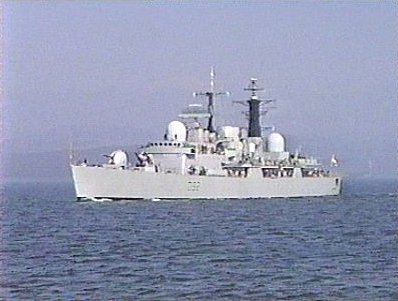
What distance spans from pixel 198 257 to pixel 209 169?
29118mm

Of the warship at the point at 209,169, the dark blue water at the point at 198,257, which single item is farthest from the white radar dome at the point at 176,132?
the dark blue water at the point at 198,257

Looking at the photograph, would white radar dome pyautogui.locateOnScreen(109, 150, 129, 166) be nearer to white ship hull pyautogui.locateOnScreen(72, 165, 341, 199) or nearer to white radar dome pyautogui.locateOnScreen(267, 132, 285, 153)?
white ship hull pyautogui.locateOnScreen(72, 165, 341, 199)

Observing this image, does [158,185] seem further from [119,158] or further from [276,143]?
[276,143]

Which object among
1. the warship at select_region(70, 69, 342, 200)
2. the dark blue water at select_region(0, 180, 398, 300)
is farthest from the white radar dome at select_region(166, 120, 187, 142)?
the dark blue water at select_region(0, 180, 398, 300)

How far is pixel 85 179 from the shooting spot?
44031 mm

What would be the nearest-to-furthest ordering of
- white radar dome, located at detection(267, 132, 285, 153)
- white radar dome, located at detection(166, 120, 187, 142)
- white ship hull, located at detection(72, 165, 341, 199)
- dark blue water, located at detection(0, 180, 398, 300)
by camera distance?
1. dark blue water, located at detection(0, 180, 398, 300)
2. white ship hull, located at detection(72, 165, 341, 199)
3. white radar dome, located at detection(166, 120, 187, 142)
4. white radar dome, located at detection(267, 132, 285, 153)

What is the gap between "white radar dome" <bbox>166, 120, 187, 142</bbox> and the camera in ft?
163

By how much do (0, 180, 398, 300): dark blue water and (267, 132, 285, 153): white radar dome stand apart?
71.4 ft

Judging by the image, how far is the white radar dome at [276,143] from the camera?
57906 millimetres

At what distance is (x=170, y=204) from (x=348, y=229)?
1542cm

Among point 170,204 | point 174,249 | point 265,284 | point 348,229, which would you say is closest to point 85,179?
point 170,204

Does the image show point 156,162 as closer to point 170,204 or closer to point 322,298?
point 170,204

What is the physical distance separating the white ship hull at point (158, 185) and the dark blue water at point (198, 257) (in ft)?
24.8

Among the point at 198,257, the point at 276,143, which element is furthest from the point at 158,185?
the point at 198,257
